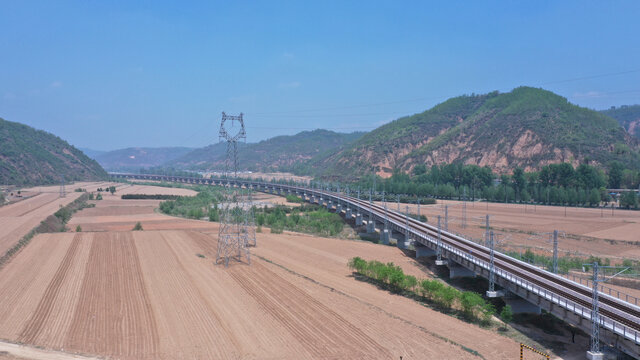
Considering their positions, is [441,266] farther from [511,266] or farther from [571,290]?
[571,290]

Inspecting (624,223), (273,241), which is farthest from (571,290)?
(624,223)

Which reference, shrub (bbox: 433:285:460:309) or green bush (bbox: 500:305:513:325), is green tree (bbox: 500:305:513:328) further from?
shrub (bbox: 433:285:460:309)

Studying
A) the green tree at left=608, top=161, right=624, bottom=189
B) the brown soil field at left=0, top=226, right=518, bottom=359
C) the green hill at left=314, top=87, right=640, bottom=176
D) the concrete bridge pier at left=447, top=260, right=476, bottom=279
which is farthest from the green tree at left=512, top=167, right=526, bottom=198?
the concrete bridge pier at left=447, top=260, right=476, bottom=279

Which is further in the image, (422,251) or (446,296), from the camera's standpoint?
(422,251)

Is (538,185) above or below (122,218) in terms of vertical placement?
above

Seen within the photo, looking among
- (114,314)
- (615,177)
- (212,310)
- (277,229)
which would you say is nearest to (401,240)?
(277,229)

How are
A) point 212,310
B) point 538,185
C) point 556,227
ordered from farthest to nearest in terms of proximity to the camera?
point 538,185
point 556,227
point 212,310

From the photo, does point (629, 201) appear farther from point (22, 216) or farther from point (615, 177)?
point (22, 216)
